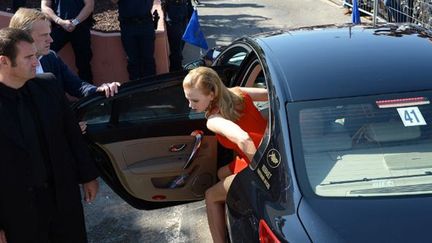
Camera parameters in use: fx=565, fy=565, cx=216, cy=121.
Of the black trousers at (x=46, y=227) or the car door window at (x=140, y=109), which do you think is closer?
the black trousers at (x=46, y=227)

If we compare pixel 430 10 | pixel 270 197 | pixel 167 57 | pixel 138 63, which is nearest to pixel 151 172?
pixel 270 197

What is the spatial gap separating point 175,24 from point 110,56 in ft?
3.33

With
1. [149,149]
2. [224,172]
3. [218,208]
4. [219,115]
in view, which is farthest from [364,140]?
[149,149]

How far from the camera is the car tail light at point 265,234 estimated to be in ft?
7.52

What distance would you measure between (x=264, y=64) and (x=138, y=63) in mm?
4123

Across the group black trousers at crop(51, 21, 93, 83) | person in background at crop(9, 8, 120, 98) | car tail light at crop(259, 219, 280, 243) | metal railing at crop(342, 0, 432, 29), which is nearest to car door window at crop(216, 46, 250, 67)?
person in background at crop(9, 8, 120, 98)

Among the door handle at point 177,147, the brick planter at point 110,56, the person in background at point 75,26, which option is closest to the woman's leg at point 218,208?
the door handle at point 177,147

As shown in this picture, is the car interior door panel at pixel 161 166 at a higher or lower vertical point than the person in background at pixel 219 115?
lower

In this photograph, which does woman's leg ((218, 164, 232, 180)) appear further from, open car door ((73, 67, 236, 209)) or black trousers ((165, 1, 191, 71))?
black trousers ((165, 1, 191, 71))

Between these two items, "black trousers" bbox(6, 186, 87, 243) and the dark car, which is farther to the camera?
"black trousers" bbox(6, 186, 87, 243)

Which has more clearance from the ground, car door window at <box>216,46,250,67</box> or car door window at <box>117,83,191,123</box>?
car door window at <box>216,46,250,67</box>

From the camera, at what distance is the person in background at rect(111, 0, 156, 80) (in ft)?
21.9

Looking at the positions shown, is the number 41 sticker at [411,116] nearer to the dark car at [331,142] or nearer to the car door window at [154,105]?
the dark car at [331,142]

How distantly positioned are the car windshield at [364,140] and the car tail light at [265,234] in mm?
275
